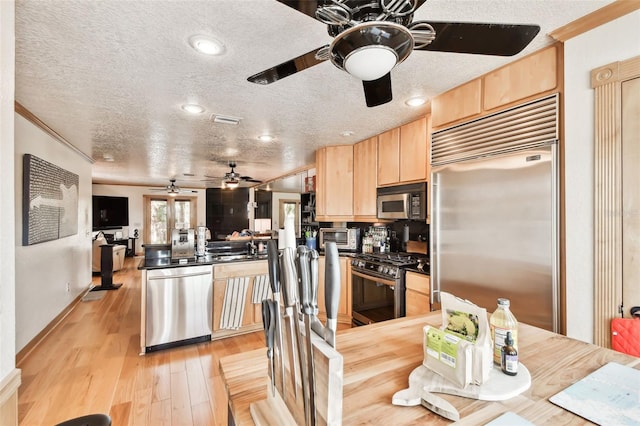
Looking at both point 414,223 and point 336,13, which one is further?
point 414,223

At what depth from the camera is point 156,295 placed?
2.94m

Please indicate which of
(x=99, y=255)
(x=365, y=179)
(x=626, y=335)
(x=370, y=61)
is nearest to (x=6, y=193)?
(x=370, y=61)

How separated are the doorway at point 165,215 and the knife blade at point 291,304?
9924 millimetres

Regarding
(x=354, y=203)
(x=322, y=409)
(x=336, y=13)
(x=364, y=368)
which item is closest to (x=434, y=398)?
(x=364, y=368)

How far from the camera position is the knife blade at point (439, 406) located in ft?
2.13

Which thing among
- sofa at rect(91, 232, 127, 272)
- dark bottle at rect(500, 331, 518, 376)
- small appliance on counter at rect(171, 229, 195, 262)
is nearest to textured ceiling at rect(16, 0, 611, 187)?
small appliance on counter at rect(171, 229, 195, 262)

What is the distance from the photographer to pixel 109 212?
851 cm

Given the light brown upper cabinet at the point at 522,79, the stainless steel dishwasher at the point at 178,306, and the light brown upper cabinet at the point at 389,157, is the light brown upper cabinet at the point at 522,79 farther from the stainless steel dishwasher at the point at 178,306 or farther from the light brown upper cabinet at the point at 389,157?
the stainless steel dishwasher at the point at 178,306

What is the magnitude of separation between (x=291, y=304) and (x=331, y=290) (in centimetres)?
11

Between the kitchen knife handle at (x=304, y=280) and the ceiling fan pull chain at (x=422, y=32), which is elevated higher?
the ceiling fan pull chain at (x=422, y=32)

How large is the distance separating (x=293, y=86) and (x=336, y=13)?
4.48ft

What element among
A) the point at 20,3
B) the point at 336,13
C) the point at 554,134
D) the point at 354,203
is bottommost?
the point at 354,203

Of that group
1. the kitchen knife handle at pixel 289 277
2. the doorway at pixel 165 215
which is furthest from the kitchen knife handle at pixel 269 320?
the doorway at pixel 165 215

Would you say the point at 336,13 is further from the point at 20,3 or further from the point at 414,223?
the point at 414,223
